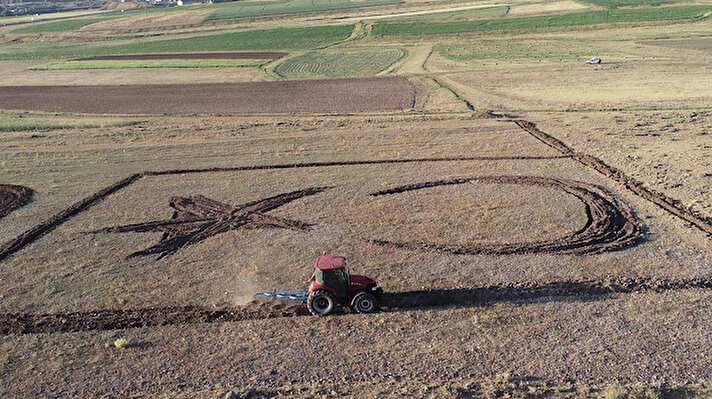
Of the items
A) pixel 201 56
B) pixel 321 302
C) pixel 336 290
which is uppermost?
pixel 201 56

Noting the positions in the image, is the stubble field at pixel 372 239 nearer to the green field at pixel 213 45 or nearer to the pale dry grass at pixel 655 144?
the pale dry grass at pixel 655 144

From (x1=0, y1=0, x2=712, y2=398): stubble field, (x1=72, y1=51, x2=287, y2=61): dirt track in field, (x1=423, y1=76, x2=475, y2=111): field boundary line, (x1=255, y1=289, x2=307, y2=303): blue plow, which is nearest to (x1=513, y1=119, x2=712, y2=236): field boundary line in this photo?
(x1=0, y1=0, x2=712, y2=398): stubble field

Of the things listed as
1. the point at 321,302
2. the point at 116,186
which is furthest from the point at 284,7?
the point at 321,302

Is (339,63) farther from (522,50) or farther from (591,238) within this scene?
(591,238)

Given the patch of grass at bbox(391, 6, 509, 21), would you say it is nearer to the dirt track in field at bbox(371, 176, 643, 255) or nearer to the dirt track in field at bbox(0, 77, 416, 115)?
the dirt track in field at bbox(0, 77, 416, 115)

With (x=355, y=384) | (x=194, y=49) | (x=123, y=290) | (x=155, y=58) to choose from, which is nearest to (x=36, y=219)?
(x=123, y=290)

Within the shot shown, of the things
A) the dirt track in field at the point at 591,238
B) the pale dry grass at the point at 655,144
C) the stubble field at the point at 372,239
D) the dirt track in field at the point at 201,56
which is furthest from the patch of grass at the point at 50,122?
the dirt track in field at the point at 201,56
